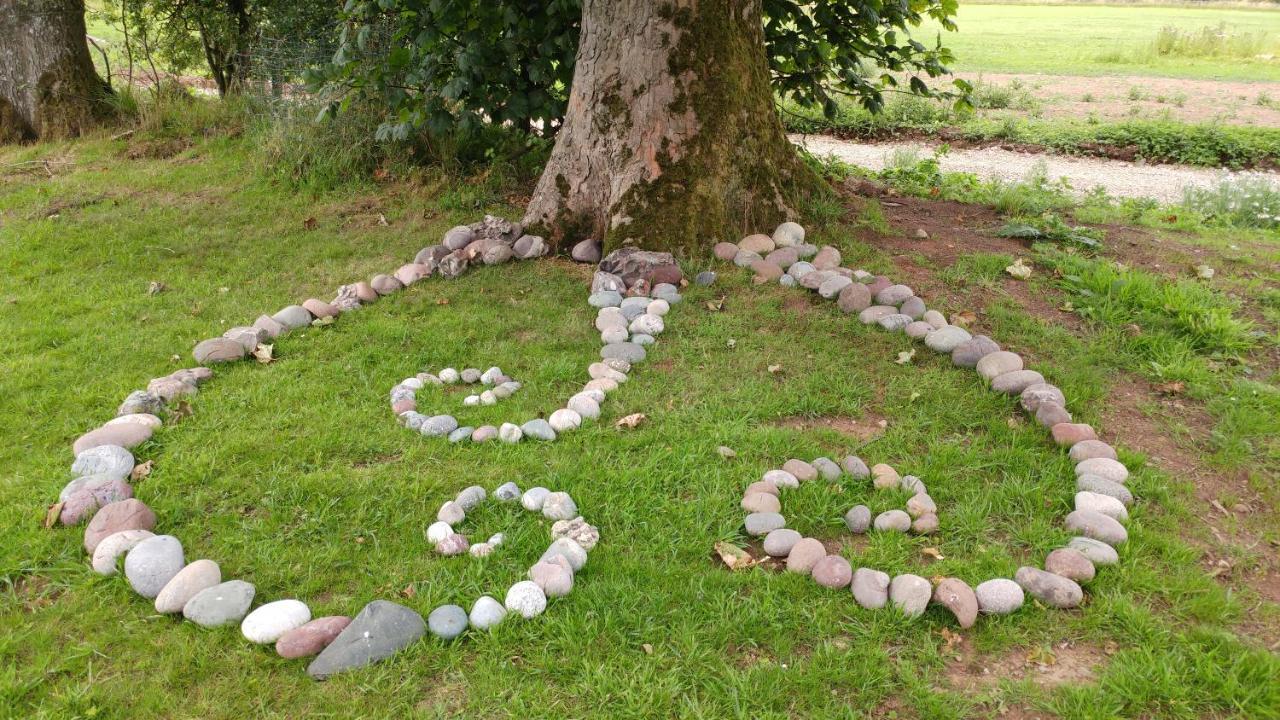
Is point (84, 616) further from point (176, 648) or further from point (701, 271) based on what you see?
point (701, 271)

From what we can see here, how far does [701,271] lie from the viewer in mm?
4484

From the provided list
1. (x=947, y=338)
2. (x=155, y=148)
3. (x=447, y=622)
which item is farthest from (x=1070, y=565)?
(x=155, y=148)

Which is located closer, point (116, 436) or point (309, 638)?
point (309, 638)

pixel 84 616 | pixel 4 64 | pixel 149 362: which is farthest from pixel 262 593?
pixel 4 64

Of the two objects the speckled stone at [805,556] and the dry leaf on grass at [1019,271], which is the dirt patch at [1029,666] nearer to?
the speckled stone at [805,556]

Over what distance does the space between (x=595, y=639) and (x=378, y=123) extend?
17.2ft

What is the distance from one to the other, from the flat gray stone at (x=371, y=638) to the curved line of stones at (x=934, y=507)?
1.09m

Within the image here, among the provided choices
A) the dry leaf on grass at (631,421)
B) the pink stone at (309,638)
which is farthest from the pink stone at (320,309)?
the pink stone at (309,638)

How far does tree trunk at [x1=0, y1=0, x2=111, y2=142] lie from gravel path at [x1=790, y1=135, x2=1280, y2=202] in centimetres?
681

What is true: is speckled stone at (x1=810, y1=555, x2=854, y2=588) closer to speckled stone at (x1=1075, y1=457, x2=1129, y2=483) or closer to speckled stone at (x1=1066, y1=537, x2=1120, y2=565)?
speckled stone at (x1=1066, y1=537, x2=1120, y2=565)

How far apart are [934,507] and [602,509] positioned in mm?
1105

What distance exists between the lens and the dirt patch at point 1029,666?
2066 mm

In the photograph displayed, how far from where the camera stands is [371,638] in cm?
214

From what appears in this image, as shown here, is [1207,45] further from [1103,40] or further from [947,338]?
[947,338]
